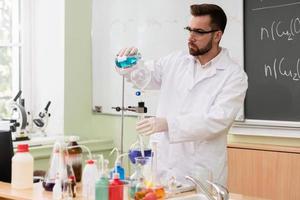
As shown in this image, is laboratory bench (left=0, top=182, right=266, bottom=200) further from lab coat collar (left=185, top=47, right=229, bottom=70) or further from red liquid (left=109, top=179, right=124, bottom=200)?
lab coat collar (left=185, top=47, right=229, bottom=70)

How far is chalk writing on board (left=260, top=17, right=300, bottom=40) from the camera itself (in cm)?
289

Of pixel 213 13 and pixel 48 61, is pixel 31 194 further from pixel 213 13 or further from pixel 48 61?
pixel 48 61

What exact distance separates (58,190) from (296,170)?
4.78 ft

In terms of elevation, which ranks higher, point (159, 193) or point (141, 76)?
point (141, 76)

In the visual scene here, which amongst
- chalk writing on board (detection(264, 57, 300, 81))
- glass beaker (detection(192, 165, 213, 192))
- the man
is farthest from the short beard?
chalk writing on board (detection(264, 57, 300, 81))

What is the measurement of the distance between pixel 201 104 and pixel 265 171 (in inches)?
31.8

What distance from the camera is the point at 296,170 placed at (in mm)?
2852

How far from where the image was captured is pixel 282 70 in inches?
116

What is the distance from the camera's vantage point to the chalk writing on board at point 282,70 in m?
2.88

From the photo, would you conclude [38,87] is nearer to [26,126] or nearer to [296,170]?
[26,126]

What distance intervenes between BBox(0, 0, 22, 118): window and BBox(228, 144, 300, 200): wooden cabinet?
5.91 feet

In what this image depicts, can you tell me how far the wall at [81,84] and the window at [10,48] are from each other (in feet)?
1.38

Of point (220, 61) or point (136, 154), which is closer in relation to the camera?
point (136, 154)

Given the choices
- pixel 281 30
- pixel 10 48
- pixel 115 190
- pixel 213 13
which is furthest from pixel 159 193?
pixel 10 48
